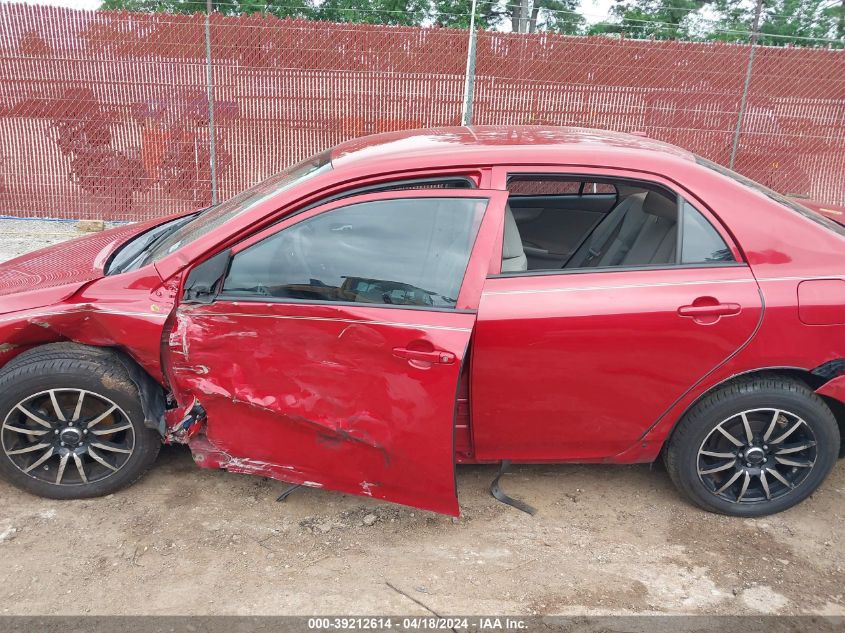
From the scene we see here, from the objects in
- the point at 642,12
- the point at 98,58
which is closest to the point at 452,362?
the point at 98,58

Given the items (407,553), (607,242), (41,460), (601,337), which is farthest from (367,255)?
(41,460)

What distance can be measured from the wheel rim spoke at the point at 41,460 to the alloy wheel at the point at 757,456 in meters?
3.07

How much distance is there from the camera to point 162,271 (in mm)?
2949

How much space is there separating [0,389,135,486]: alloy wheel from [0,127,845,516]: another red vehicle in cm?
1

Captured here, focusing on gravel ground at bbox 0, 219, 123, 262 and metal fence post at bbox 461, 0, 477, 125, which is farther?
metal fence post at bbox 461, 0, 477, 125

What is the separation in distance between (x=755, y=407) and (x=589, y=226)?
74.4 inches

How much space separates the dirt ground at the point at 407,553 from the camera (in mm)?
2668

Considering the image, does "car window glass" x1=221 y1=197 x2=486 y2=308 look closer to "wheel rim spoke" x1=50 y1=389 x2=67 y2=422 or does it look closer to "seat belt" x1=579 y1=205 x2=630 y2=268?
"wheel rim spoke" x1=50 y1=389 x2=67 y2=422

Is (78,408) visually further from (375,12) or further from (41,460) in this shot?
(375,12)

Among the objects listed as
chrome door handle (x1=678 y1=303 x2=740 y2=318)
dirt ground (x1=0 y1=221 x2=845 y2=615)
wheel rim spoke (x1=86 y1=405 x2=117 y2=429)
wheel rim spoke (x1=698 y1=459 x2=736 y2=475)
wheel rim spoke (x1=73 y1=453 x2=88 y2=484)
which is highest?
chrome door handle (x1=678 y1=303 x2=740 y2=318)

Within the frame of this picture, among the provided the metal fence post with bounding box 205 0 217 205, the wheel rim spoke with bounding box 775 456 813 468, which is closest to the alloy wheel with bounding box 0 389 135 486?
the wheel rim spoke with bounding box 775 456 813 468

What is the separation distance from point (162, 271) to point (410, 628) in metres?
1.84

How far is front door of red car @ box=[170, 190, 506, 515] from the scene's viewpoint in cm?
274

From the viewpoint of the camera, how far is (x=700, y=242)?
294 centimetres
